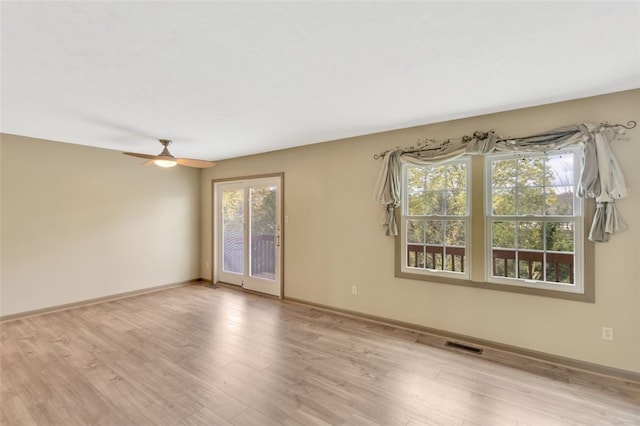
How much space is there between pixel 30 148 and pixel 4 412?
3.62m

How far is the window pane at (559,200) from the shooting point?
2805 mm

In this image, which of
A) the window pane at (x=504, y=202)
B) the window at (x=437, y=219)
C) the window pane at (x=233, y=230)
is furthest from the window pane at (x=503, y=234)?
the window pane at (x=233, y=230)

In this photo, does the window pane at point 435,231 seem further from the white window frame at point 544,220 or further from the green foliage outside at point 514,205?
the white window frame at point 544,220

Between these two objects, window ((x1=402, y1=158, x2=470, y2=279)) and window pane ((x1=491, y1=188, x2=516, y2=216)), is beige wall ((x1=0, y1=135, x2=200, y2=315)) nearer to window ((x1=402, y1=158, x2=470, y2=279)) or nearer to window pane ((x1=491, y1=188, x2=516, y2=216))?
window ((x1=402, y1=158, x2=470, y2=279))

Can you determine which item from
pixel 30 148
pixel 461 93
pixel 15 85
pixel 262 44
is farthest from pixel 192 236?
pixel 461 93

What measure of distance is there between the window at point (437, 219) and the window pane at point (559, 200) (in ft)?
2.46

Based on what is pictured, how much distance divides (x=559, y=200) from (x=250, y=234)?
4596 mm

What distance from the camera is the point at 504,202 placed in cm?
312

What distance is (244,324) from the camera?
377 centimetres

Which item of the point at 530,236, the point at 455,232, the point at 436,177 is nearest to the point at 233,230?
the point at 436,177

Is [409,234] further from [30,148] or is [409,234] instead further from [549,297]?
[30,148]

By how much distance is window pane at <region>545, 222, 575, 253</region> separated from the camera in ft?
9.16

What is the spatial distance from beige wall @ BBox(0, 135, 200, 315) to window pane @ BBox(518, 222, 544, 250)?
19.1 ft

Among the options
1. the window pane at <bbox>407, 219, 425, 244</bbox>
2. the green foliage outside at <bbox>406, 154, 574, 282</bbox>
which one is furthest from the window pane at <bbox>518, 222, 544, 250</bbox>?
the window pane at <bbox>407, 219, 425, 244</bbox>
